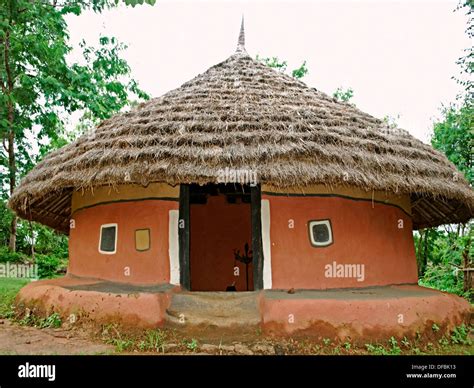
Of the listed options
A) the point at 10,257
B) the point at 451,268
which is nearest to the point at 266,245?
the point at 451,268

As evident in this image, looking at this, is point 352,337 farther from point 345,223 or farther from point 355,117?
point 355,117

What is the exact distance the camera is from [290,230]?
20.0 ft

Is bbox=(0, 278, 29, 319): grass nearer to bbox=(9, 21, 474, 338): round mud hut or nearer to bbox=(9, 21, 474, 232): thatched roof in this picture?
bbox=(9, 21, 474, 338): round mud hut

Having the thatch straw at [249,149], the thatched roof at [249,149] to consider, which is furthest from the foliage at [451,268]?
the thatched roof at [249,149]

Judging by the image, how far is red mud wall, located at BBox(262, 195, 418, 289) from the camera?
6.03 meters

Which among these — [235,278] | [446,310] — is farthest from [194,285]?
[446,310]

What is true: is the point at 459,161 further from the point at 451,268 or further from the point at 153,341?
the point at 153,341

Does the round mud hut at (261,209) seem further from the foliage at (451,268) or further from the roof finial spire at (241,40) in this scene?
the foliage at (451,268)

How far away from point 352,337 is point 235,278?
4664 mm

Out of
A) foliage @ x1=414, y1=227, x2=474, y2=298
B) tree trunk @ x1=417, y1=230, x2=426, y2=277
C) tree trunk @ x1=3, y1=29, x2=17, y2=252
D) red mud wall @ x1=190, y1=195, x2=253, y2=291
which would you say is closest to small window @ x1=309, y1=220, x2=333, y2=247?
red mud wall @ x1=190, y1=195, x2=253, y2=291

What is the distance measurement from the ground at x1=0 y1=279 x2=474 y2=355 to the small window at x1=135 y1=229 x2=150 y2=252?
118 centimetres

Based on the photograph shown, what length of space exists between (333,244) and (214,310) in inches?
72.3

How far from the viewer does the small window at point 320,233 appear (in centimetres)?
616

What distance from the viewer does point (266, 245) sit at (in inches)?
238
